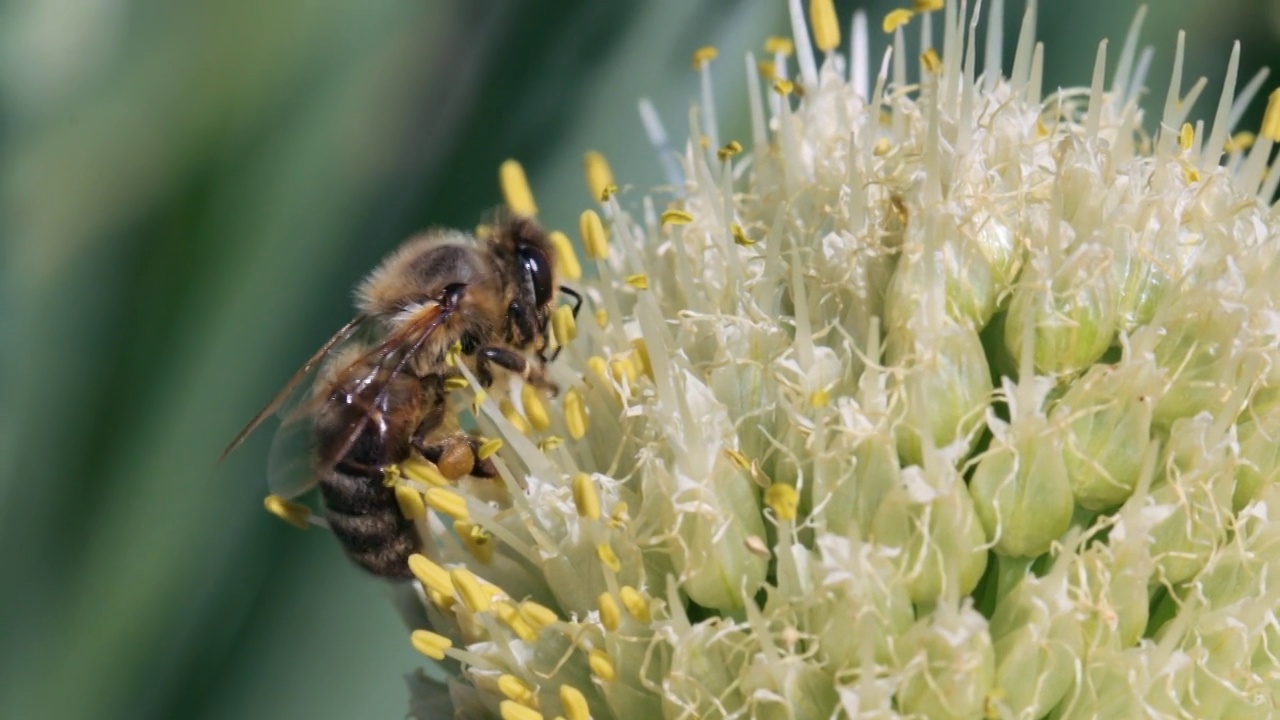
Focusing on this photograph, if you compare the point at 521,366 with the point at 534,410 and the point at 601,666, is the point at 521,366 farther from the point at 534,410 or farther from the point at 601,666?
the point at 601,666

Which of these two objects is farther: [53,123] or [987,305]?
[53,123]

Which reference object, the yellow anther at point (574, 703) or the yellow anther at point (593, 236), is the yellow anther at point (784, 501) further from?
the yellow anther at point (593, 236)

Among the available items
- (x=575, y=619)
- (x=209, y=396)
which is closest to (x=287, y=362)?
(x=209, y=396)

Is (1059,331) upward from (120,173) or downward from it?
downward

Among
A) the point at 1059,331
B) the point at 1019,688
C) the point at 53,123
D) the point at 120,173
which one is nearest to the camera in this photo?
the point at 1019,688

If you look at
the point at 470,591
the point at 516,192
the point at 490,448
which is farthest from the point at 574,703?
the point at 516,192

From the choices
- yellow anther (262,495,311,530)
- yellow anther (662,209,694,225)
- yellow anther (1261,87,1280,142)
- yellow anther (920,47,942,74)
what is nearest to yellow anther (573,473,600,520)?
yellow anther (662,209,694,225)

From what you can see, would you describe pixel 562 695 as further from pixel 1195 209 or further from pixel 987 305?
pixel 1195 209

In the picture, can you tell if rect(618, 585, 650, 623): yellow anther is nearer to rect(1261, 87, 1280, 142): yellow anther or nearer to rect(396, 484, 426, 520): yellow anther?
rect(396, 484, 426, 520): yellow anther
